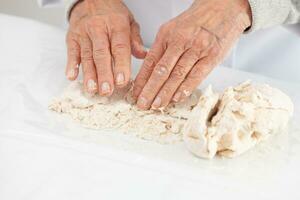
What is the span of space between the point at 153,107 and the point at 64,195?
0.90ft

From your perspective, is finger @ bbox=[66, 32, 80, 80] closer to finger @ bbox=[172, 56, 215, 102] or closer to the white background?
finger @ bbox=[172, 56, 215, 102]

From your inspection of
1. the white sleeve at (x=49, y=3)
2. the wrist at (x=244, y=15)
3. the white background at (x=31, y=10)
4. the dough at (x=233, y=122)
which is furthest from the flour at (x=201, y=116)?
the white background at (x=31, y=10)

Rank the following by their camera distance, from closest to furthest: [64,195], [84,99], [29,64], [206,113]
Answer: [64,195] < [206,113] < [84,99] < [29,64]

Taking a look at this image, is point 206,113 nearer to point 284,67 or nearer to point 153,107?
point 153,107

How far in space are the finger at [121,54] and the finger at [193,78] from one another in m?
0.11

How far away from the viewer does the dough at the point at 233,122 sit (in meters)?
0.80

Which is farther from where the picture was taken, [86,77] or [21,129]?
[86,77]

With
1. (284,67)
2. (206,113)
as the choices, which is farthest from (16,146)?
(284,67)

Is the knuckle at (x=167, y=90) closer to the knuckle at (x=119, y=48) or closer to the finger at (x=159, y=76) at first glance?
the finger at (x=159, y=76)

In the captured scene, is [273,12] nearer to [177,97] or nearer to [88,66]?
[177,97]

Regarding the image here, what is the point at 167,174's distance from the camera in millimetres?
770

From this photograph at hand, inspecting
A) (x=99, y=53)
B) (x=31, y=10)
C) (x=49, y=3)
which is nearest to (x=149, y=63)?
(x=99, y=53)

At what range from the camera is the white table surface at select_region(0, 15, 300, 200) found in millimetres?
735

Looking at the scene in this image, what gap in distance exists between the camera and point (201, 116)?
81cm
